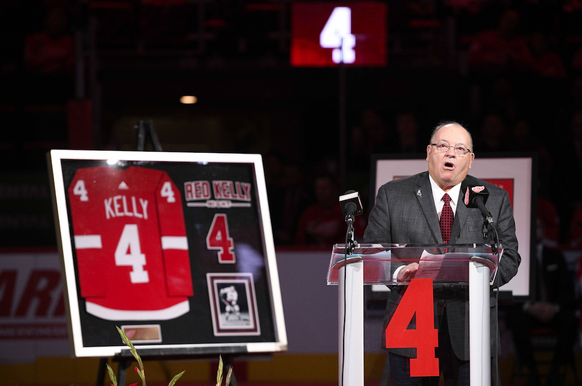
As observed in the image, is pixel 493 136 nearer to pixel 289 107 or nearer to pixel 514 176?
pixel 514 176

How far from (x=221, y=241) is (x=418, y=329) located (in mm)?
1199

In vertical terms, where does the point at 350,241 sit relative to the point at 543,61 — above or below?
below

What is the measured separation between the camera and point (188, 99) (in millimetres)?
8344

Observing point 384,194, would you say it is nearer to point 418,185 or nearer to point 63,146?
point 418,185

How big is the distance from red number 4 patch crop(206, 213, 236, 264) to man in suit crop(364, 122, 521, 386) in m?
0.75

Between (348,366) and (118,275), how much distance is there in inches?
48.2

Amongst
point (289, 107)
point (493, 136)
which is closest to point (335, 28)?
point (493, 136)

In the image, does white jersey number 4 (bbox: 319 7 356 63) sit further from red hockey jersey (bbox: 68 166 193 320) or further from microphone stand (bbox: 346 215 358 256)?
microphone stand (bbox: 346 215 358 256)

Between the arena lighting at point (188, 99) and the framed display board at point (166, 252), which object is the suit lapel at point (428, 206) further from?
the arena lighting at point (188, 99)

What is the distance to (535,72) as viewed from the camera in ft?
25.0

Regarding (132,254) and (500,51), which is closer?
(132,254)

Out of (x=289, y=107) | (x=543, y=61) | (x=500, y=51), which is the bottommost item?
(x=289, y=107)

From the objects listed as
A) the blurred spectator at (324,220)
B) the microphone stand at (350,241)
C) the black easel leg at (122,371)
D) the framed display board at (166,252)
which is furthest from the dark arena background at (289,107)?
the microphone stand at (350,241)

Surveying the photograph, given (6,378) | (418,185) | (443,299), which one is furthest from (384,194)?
(6,378)
